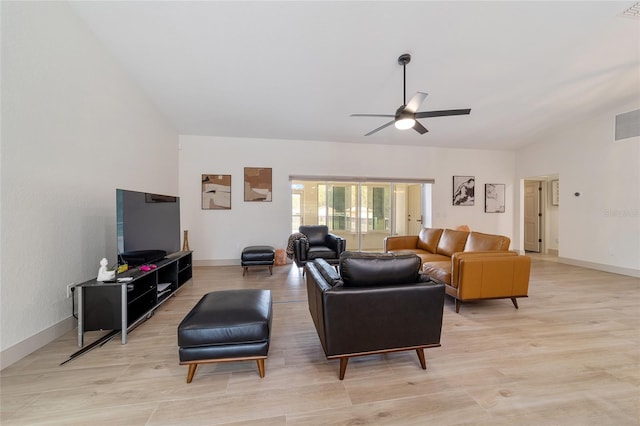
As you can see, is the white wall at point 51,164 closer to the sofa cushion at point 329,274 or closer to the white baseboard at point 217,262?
the white baseboard at point 217,262

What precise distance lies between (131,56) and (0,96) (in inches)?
67.5

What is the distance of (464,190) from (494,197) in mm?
935

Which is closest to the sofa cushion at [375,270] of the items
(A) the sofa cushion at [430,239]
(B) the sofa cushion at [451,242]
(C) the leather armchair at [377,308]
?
(C) the leather armchair at [377,308]

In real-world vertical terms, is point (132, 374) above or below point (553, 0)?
below

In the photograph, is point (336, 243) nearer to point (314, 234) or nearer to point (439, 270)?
point (314, 234)

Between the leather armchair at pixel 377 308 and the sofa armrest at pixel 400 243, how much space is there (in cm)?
309

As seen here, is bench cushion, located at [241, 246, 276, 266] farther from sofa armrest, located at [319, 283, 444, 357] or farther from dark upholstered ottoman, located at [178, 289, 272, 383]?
sofa armrest, located at [319, 283, 444, 357]

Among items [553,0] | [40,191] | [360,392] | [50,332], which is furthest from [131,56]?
[553,0]

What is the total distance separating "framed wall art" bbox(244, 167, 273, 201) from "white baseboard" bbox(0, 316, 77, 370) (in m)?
3.63

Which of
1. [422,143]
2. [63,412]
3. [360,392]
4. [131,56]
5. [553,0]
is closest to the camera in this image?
[63,412]

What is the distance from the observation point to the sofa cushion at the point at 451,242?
13.5ft

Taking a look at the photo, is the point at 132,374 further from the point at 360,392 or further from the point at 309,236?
the point at 309,236

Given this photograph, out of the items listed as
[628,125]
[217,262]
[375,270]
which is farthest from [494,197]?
[217,262]

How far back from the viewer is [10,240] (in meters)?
2.01
